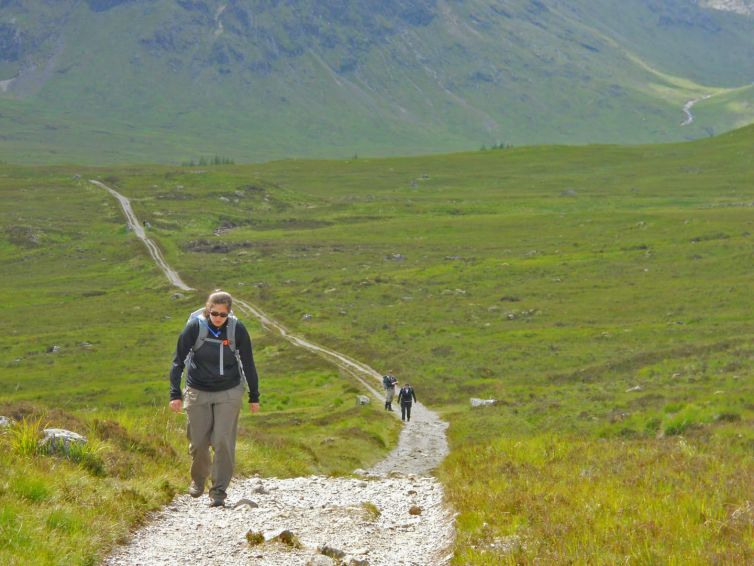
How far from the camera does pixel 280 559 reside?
12070 millimetres

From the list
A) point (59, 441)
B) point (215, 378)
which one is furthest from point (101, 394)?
point (215, 378)

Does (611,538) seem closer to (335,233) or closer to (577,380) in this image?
(577,380)

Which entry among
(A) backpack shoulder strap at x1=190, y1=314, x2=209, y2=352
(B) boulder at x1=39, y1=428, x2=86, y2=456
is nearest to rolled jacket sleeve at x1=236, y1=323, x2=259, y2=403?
(A) backpack shoulder strap at x1=190, y1=314, x2=209, y2=352

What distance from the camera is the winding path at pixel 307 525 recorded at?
12242mm

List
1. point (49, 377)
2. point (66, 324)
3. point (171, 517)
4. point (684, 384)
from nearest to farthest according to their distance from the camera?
point (171, 517), point (684, 384), point (49, 377), point (66, 324)

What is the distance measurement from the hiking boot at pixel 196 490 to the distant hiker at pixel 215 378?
2.32ft

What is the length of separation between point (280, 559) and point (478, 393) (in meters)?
44.9

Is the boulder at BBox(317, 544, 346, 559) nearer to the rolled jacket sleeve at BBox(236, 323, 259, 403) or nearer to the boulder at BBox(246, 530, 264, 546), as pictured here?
the boulder at BBox(246, 530, 264, 546)

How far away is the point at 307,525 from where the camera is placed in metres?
14.1

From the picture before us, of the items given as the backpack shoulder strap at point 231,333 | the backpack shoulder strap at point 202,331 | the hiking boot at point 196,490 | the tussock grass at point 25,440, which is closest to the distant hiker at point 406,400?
the hiking boot at point 196,490

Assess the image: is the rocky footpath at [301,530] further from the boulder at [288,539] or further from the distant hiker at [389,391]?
the distant hiker at [389,391]

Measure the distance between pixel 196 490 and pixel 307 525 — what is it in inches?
124

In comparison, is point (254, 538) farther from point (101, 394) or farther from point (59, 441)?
point (101, 394)

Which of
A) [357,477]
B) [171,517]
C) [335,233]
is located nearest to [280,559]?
[171,517]
